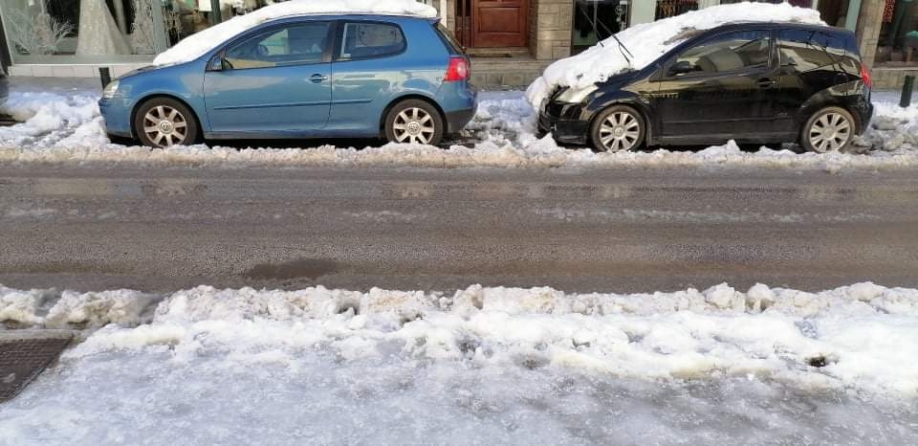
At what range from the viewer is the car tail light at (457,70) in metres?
9.02

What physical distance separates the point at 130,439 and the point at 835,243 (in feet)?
18.0

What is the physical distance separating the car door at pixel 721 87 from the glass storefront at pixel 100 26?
957cm

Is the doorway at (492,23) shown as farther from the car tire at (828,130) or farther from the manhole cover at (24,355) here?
the manhole cover at (24,355)

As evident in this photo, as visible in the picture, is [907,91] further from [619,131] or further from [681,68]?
[619,131]

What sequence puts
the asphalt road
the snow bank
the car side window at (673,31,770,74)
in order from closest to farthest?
1. the snow bank
2. the asphalt road
3. the car side window at (673,31,770,74)

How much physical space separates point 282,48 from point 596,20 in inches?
332

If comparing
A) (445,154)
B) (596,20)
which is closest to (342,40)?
(445,154)

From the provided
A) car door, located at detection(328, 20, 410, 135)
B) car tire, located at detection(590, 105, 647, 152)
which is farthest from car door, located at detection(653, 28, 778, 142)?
car door, located at detection(328, 20, 410, 135)

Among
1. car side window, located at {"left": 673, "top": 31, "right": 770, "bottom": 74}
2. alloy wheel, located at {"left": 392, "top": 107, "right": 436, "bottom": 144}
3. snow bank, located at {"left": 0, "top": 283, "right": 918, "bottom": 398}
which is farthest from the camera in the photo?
alloy wheel, located at {"left": 392, "top": 107, "right": 436, "bottom": 144}

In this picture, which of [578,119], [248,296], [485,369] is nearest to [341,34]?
[578,119]

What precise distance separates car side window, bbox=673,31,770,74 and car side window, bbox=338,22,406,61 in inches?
138

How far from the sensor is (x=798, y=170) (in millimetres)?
8414

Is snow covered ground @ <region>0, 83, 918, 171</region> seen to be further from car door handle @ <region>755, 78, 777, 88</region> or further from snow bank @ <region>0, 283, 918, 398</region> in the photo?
snow bank @ <region>0, 283, 918, 398</region>

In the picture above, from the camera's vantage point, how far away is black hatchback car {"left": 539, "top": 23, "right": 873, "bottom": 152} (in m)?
8.98
